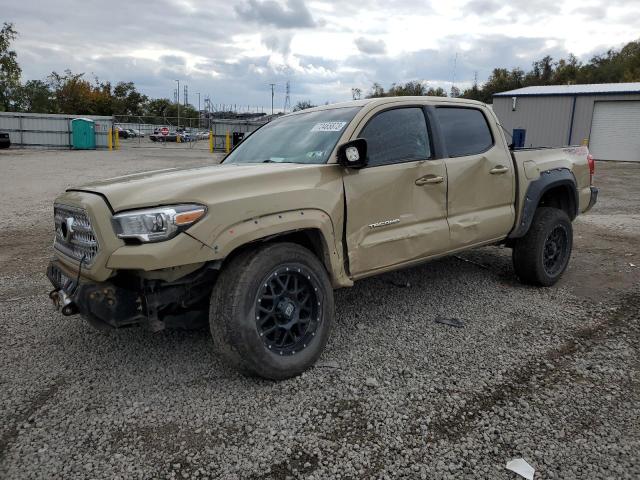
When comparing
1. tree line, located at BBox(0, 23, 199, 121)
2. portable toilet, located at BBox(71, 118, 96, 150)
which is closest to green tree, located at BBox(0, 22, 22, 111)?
tree line, located at BBox(0, 23, 199, 121)

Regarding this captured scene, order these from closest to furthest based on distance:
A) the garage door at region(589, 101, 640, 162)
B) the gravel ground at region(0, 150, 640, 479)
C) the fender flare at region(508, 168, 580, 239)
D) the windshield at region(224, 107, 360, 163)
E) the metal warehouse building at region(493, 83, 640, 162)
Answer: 1. the gravel ground at region(0, 150, 640, 479)
2. the windshield at region(224, 107, 360, 163)
3. the fender flare at region(508, 168, 580, 239)
4. the garage door at region(589, 101, 640, 162)
5. the metal warehouse building at region(493, 83, 640, 162)

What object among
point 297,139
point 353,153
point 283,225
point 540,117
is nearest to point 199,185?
point 283,225

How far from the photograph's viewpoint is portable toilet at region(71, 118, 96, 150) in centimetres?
3138

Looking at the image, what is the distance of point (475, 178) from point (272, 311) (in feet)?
7.65

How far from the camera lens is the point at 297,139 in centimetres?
408

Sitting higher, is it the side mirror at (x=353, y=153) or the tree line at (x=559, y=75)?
the tree line at (x=559, y=75)

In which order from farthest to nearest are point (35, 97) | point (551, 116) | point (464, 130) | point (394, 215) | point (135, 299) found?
point (35, 97) → point (551, 116) → point (464, 130) → point (394, 215) → point (135, 299)

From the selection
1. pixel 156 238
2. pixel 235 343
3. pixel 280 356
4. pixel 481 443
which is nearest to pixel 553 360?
pixel 481 443

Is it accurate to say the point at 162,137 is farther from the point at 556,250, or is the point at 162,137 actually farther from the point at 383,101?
the point at 383,101

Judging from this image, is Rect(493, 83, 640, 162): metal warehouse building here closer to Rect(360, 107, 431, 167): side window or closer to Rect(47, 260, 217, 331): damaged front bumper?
Rect(360, 107, 431, 167): side window

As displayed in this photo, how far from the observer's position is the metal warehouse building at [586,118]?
26.6 m

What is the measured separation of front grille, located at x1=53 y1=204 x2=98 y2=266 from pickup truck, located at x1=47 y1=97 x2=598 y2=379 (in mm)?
13

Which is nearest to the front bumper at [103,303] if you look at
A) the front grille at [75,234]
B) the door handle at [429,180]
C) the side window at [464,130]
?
the front grille at [75,234]

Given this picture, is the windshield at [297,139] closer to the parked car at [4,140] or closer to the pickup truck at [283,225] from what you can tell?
the pickup truck at [283,225]
